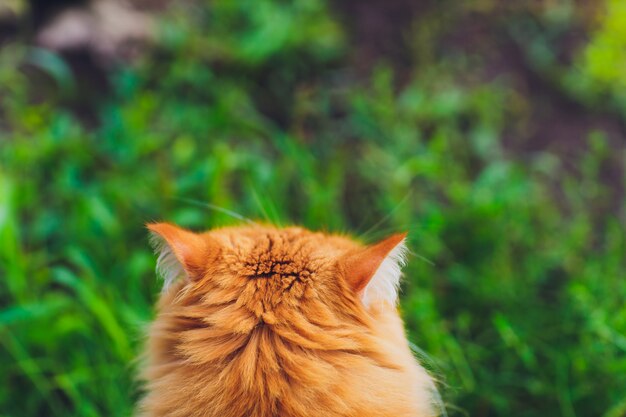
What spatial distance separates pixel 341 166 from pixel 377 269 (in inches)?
66.7

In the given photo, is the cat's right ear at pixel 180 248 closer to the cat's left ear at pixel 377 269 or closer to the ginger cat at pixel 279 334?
the ginger cat at pixel 279 334

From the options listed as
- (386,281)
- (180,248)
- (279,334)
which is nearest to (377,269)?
(386,281)

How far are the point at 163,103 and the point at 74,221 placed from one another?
1.01 meters

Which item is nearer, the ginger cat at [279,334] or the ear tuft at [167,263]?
the ginger cat at [279,334]

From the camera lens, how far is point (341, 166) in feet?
9.46

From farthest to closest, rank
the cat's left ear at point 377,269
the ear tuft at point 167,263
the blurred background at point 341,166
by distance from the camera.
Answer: the blurred background at point 341,166 < the ear tuft at point 167,263 < the cat's left ear at point 377,269

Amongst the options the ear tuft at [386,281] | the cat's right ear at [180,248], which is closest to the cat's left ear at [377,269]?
the ear tuft at [386,281]

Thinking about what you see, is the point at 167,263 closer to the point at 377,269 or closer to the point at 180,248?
the point at 180,248

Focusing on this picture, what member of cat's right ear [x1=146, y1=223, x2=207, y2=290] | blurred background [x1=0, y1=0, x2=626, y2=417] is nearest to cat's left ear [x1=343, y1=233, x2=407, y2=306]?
cat's right ear [x1=146, y1=223, x2=207, y2=290]

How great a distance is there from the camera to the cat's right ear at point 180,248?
1247mm

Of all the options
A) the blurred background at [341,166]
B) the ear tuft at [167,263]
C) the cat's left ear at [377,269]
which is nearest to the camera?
the cat's left ear at [377,269]

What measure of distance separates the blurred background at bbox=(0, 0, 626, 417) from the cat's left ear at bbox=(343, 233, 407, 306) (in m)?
0.70

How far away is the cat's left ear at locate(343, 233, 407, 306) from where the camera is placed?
47.3 inches

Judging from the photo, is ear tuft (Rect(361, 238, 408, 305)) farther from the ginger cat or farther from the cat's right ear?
the cat's right ear
